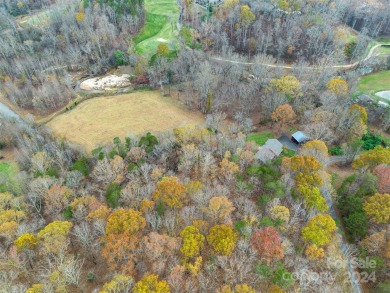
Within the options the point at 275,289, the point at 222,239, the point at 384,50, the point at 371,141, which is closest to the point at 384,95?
the point at 371,141

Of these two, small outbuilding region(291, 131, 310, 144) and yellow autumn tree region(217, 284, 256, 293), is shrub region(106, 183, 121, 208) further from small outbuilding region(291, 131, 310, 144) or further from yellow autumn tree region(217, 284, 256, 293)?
small outbuilding region(291, 131, 310, 144)

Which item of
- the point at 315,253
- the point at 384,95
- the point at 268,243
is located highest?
the point at 268,243

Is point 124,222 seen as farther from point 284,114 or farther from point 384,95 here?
point 384,95

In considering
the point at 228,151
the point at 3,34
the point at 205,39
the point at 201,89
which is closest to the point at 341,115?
the point at 228,151

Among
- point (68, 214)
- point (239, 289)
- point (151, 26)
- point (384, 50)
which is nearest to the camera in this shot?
point (239, 289)

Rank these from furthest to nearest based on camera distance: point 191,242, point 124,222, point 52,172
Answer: point 52,172, point 124,222, point 191,242

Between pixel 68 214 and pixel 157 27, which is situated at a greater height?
pixel 157 27

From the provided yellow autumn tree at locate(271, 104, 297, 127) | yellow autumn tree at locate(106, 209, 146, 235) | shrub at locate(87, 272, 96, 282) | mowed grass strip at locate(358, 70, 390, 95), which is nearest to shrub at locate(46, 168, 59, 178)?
yellow autumn tree at locate(106, 209, 146, 235)
